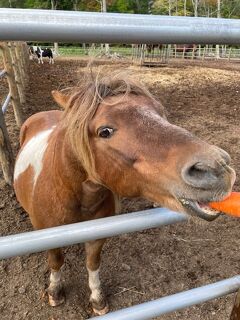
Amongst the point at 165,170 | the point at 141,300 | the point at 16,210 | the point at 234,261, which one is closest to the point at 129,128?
the point at 165,170

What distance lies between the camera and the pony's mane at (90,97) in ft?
4.97

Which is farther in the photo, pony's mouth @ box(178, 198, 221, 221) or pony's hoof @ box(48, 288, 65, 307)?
pony's hoof @ box(48, 288, 65, 307)

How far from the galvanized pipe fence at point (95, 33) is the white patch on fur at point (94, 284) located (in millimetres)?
1717

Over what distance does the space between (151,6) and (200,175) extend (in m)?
50.4

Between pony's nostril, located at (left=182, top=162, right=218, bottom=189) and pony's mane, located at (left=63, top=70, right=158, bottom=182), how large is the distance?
0.48 meters

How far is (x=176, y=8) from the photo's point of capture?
39.7m

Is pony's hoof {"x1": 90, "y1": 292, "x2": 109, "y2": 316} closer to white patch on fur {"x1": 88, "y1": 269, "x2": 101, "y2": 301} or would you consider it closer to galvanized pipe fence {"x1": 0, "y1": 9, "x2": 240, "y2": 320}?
white patch on fur {"x1": 88, "y1": 269, "x2": 101, "y2": 301}

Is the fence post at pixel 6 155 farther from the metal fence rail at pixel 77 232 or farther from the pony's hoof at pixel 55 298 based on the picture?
the metal fence rail at pixel 77 232

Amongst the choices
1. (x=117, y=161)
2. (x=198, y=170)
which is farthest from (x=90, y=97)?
(x=198, y=170)

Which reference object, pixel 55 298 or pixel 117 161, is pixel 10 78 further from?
pixel 117 161

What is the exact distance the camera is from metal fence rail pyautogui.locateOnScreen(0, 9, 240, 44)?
26.5 inches

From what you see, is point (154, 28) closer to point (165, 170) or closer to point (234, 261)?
point (165, 170)

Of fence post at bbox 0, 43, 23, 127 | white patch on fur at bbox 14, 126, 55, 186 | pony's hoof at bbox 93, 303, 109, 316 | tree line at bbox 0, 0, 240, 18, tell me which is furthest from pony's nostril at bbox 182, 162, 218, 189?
tree line at bbox 0, 0, 240, 18

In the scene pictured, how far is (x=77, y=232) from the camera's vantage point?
994 mm
